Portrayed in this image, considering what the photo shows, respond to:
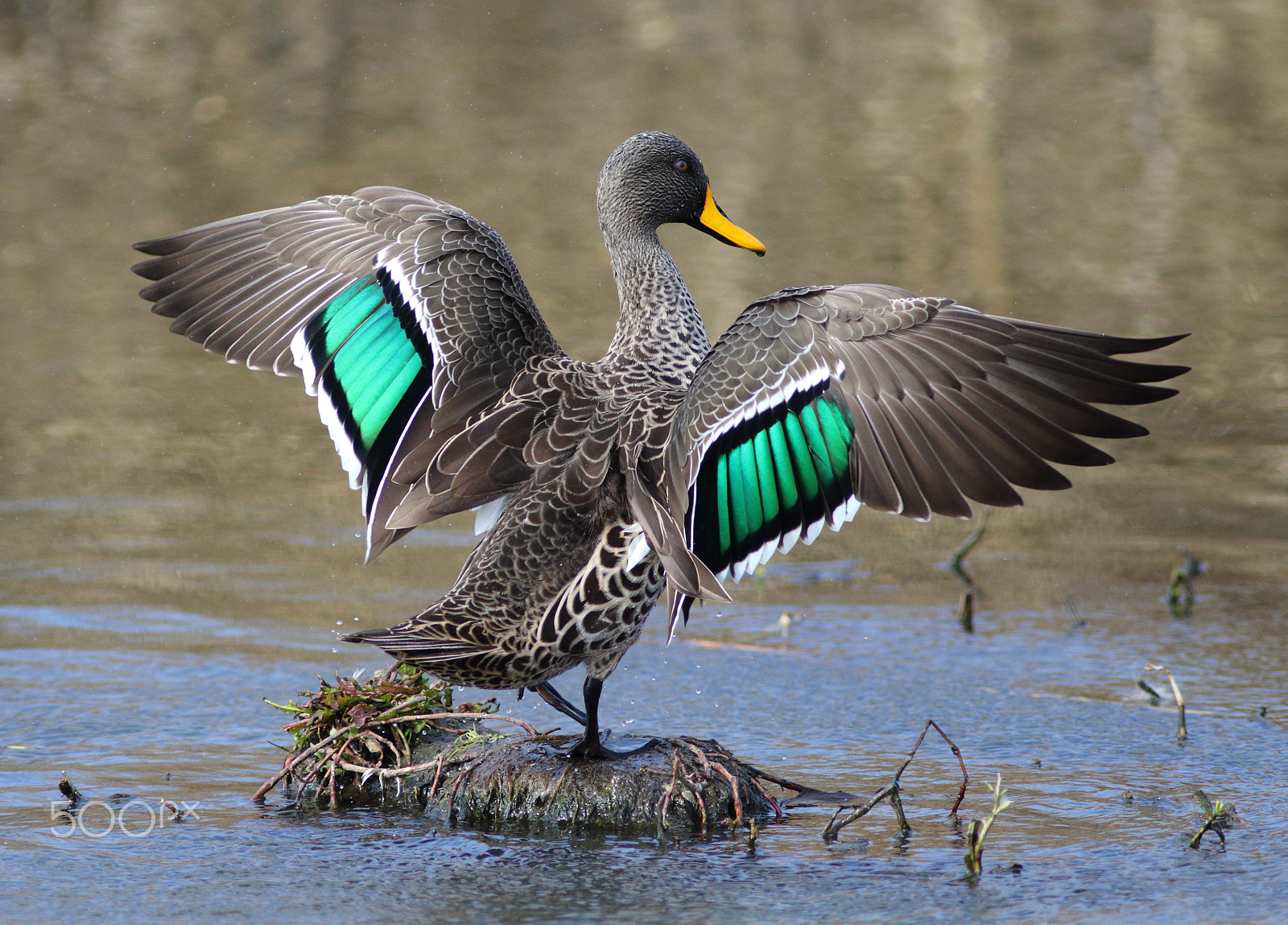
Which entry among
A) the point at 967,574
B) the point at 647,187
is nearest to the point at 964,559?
the point at 967,574

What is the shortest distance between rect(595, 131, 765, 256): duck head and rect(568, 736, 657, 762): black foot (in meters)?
1.64

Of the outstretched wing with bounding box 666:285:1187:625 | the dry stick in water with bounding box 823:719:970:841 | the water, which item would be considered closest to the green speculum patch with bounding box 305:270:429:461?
the outstretched wing with bounding box 666:285:1187:625

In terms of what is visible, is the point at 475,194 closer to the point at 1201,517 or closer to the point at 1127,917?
the point at 1201,517

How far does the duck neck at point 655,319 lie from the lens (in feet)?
15.8

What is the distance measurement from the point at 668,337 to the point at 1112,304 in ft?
21.4

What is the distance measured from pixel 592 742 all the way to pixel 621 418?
902 millimetres

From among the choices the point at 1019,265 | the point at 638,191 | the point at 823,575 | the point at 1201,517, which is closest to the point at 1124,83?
the point at 1019,265

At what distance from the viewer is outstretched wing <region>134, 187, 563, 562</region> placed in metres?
4.75

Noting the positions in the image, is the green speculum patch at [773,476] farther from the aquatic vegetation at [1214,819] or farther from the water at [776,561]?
the aquatic vegetation at [1214,819]

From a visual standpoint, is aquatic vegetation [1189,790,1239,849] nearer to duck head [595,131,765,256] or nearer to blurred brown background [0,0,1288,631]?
duck head [595,131,765,256]

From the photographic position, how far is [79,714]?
5.15 meters

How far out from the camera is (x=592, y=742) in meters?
4.42

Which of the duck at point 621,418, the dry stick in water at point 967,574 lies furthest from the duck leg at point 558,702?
the dry stick in water at point 967,574

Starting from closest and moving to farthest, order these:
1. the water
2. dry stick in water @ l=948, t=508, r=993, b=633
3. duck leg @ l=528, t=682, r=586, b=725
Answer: the water < duck leg @ l=528, t=682, r=586, b=725 < dry stick in water @ l=948, t=508, r=993, b=633
